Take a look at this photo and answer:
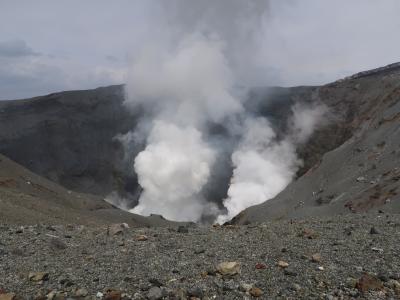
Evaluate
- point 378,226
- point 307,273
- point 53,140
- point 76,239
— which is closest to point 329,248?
point 307,273

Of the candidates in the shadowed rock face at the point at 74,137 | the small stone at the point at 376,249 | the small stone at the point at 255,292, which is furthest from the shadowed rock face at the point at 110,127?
the small stone at the point at 255,292

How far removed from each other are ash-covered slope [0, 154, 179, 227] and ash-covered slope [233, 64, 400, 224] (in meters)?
10.3

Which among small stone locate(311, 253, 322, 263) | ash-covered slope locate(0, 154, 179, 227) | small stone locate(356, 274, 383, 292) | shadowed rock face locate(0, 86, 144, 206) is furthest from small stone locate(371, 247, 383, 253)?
shadowed rock face locate(0, 86, 144, 206)

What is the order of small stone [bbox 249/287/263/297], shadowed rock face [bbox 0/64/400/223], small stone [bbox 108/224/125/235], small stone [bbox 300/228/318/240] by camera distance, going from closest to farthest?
small stone [bbox 249/287/263/297]
small stone [bbox 300/228/318/240]
small stone [bbox 108/224/125/235]
shadowed rock face [bbox 0/64/400/223]

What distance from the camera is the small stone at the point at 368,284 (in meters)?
7.51

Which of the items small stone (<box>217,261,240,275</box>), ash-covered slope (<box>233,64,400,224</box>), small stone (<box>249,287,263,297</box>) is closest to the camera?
small stone (<box>249,287,263,297</box>)

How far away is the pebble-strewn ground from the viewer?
7.54 m

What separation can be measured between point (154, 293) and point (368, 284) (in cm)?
345

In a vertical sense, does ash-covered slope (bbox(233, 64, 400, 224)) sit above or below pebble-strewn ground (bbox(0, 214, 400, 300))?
above

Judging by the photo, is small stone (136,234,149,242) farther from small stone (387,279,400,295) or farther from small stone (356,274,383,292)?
small stone (387,279,400,295)

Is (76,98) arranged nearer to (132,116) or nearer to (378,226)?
(132,116)

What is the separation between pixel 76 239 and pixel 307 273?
20.1 feet

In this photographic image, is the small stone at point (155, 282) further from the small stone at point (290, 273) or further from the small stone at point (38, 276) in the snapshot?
the small stone at point (290, 273)

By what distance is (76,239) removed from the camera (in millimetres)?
11750
